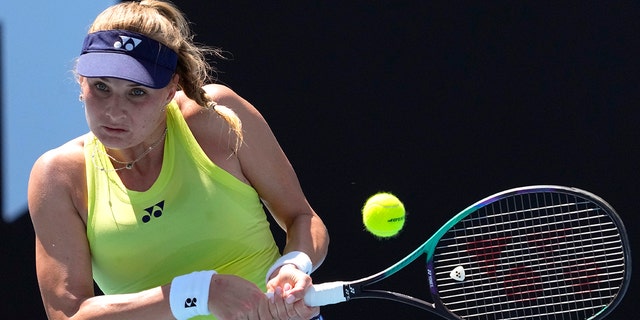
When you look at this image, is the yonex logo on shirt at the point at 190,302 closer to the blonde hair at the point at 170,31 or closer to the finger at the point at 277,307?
the finger at the point at 277,307

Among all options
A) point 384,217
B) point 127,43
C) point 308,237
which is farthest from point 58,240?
point 384,217

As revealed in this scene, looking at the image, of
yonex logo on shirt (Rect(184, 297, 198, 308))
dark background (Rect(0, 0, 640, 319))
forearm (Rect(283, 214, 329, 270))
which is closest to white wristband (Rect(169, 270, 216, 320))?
yonex logo on shirt (Rect(184, 297, 198, 308))

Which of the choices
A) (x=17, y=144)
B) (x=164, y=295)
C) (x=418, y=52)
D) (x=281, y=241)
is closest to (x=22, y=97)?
(x=17, y=144)

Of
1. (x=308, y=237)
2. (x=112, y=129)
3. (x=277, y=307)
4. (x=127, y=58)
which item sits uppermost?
(x=127, y=58)

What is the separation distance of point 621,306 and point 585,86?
30.2 inches

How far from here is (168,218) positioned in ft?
7.22

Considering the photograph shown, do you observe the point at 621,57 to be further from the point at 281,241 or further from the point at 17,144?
the point at 17,144

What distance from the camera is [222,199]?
7.37 feet

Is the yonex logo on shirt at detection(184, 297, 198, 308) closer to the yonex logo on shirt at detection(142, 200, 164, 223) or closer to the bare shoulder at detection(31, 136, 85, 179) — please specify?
the yonex logo on shirt at detection(142, 200, 164, 223)

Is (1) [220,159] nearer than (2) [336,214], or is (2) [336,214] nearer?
(1) [220,159]

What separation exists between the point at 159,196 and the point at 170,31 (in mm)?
359

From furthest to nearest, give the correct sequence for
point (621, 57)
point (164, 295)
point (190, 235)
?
point (621, 57), point (190, 235), point (164, 295)

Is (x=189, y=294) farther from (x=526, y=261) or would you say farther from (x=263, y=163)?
(x=526, y=261)

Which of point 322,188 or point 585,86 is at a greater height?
point 585,86
